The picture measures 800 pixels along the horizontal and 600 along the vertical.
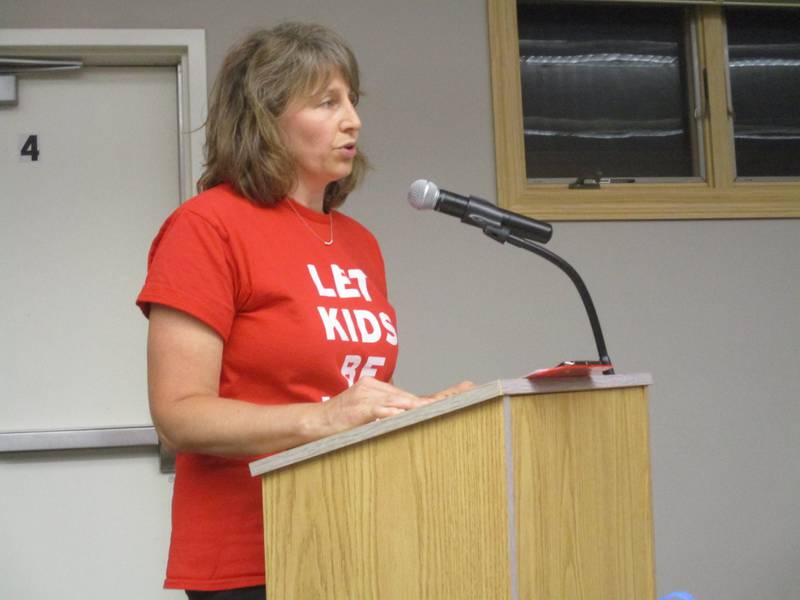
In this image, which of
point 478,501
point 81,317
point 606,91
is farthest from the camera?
point 606,91

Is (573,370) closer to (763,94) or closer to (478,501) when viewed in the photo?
(478,501)

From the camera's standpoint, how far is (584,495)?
1.11 m

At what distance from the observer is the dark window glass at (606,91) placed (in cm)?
332

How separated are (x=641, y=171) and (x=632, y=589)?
96.4 inches

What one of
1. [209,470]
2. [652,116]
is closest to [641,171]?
[652,116]

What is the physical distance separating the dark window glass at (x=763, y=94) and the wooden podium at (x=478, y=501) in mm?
2538

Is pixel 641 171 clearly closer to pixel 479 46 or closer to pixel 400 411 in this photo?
pixel 479 46

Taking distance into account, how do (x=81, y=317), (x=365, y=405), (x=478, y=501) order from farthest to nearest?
(x=81, y=317), (x=365, y=405), (x=478, y=501)

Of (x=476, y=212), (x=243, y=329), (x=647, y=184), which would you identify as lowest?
(x=243, y=329)

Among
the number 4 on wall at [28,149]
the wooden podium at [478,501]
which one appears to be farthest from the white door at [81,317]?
the wooden podium at [478,501]

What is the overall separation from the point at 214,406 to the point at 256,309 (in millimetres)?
171

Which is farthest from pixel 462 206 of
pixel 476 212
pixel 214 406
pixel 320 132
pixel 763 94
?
pixel 763 94

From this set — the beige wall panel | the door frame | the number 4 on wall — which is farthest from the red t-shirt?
the number 4 on wall

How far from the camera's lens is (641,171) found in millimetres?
3391
